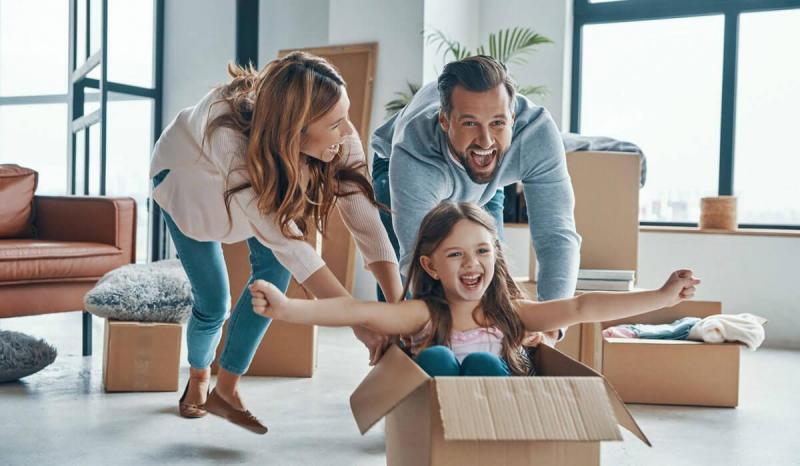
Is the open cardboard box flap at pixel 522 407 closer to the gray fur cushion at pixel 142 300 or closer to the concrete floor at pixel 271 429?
the concrete floor at pixel 271 429

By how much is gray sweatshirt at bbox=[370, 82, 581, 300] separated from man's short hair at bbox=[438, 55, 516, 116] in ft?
0.37

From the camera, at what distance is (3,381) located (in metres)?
2.63

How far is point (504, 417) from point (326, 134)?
2.45 feet

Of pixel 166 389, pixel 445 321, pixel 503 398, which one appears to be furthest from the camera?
pixel 166 389

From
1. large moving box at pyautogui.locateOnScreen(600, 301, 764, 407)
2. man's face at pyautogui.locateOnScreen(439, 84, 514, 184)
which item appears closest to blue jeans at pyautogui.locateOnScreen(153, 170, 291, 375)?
man's face at pyautogui.locateOnScreen(439, 84, 514, 184)

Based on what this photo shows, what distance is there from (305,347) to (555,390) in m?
1.94

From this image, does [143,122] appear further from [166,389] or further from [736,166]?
[736,166]

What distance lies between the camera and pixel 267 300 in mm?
1256

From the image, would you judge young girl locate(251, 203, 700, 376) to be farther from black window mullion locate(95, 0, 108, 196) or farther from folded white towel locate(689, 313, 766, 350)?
black window mullion locate(95, 0, 108, 196)

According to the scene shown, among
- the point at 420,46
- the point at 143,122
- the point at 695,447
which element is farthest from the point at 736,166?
the point at 143,122

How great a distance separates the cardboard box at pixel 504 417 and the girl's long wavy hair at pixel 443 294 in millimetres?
389

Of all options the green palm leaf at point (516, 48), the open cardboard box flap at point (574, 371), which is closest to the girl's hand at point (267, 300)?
the open cardboard box flap at point (574, 371)

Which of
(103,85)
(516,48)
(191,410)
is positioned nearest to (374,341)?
(191,410)

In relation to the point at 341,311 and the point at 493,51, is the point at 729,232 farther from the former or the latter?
the point at 341,311
